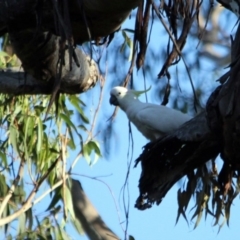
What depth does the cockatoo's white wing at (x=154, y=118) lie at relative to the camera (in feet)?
10.7

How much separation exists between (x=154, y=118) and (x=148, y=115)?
10 centimetres

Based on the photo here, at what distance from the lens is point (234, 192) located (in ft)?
8.11

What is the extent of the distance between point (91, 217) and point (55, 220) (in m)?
0.22

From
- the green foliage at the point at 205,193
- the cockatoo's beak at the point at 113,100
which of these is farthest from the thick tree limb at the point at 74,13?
the cockatoo's beak at the point at 113,100

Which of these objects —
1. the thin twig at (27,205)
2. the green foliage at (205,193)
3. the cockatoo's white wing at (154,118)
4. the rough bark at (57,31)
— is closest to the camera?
the rough bark at (57,31)

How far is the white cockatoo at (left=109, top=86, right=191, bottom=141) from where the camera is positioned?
129 inches

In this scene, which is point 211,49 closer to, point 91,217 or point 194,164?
point 91,217

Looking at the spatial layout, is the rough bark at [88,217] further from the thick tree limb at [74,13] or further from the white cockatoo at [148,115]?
the thick tree limb at [74,13]

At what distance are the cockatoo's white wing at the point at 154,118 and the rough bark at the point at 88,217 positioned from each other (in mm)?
585

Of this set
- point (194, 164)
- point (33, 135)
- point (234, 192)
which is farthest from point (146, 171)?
point (33, 135)

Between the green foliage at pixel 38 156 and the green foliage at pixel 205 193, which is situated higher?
the green foliage at pixel 38 156

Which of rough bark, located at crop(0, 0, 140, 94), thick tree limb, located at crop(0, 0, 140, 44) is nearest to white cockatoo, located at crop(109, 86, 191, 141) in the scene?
rough bark, located at crop(0, 0, 140, 94)

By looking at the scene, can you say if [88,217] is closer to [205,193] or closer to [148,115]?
[148,115]

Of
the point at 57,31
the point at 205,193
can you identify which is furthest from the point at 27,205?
the point at 57,31
